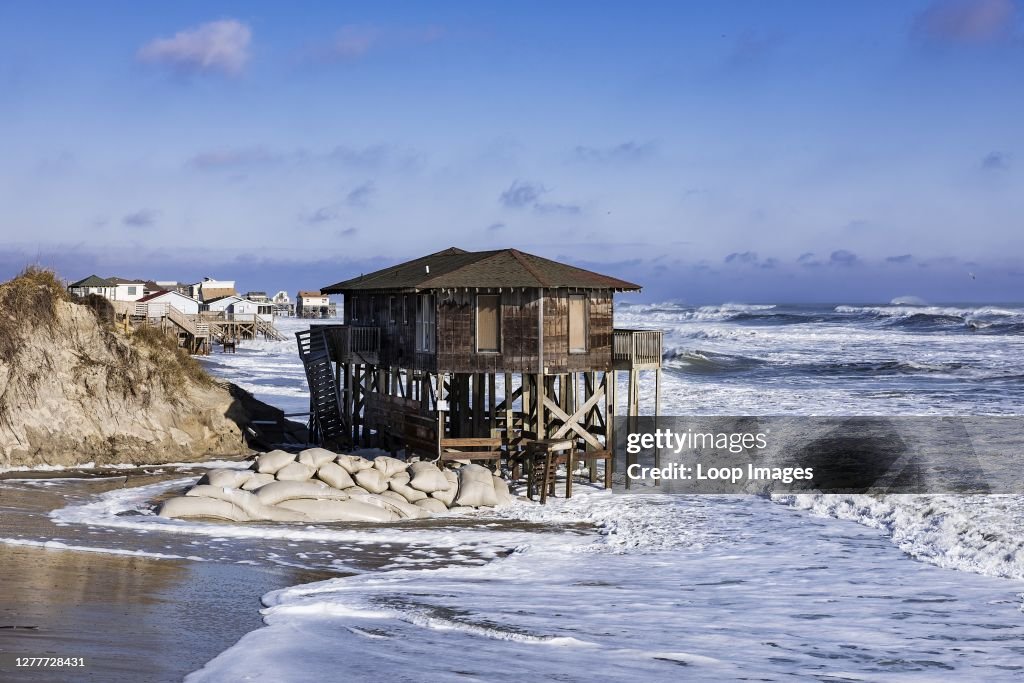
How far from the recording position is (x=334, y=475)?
21.9 meters

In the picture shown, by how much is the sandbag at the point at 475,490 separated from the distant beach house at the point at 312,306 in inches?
5026

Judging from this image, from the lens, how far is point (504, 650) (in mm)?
12727

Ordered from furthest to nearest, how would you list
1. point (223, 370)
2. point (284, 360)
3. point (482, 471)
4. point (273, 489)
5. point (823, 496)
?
point (284, 360) → point (223, 370) → point (823, 496) → point (482, 471) → point (273, 489)

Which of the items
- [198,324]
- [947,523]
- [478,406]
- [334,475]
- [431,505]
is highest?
[198,324]

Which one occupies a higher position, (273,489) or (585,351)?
(585,351)

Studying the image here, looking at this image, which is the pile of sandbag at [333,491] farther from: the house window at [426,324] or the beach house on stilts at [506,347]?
the house window at [426,324]

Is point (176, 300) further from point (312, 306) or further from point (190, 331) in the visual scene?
point (312, 306)

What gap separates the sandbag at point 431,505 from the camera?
22078 mm

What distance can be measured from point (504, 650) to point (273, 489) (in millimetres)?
9436

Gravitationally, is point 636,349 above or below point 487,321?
below

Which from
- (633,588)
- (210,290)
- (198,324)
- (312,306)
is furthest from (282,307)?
(633,588)

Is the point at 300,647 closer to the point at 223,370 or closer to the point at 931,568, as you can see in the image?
the point at 931,568

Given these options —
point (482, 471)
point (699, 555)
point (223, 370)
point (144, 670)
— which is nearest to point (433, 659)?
point (144, 670)

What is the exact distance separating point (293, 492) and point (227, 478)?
134 cm
